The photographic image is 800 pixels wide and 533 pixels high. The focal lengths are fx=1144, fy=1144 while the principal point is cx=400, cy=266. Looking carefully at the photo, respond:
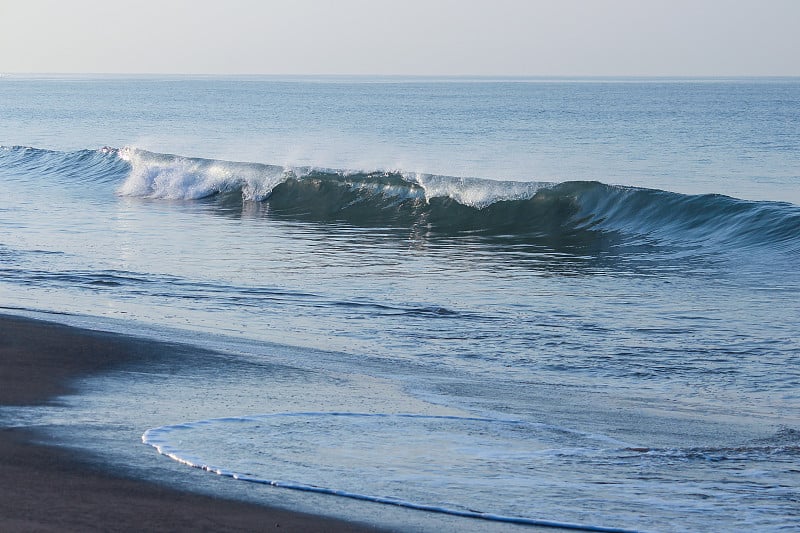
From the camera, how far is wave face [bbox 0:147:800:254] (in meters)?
21.1

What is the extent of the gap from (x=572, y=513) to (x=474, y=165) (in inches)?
1296

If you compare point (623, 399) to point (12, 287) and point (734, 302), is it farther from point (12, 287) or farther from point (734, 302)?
point (12, 287)

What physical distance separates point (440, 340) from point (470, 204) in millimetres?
14762

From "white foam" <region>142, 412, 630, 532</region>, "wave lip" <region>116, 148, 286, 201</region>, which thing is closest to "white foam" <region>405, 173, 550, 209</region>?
"wave lip" <region>116, 148, 286, 201</region>

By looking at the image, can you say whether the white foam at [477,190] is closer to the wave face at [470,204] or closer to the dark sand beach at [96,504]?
the wave face at [470,204]

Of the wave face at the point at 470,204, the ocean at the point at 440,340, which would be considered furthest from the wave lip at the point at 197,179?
the ocean at the point at 440,340

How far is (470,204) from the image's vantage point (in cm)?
2602

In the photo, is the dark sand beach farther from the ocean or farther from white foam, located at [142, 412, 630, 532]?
white foam, located at [142, 412, 630, 532]

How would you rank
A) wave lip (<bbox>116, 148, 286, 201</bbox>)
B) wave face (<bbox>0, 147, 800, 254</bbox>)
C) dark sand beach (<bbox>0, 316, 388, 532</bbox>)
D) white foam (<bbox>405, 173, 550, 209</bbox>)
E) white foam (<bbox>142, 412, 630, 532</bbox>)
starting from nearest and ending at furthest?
dark sand beach (<bbox>0, 316, 388, 532</bbox>), white foam (<bbox>142, 412, 630, 532</bbox>), wave face (<bbox>0, 147, 800, 254</bbox>), white foam (<bbox>405, 173, 550, 209</bbox>), wave lip (<bbox>116, 148, 286, 201</bbox>)

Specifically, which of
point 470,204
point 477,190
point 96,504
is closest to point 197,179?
point 477,190

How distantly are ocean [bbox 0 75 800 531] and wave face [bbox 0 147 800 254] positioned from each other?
96 millimetres

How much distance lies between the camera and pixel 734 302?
13.8 m

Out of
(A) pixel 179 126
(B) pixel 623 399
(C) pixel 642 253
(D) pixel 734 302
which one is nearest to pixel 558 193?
(C) pixel 642 253

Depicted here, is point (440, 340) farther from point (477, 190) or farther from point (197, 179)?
point (197, 179)
